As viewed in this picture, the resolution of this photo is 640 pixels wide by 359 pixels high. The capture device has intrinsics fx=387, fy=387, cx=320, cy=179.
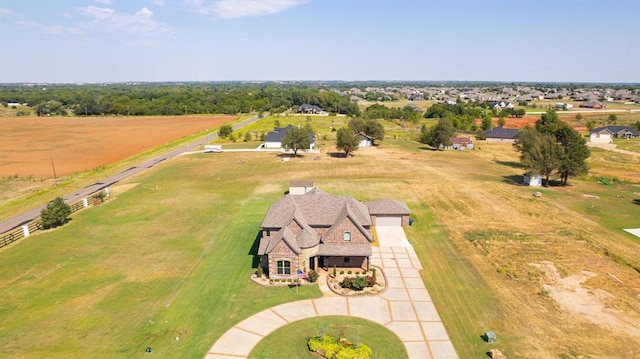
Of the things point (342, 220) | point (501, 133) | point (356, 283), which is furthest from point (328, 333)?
point (501, 133)

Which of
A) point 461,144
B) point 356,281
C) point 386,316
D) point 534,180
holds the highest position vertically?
point 356,281

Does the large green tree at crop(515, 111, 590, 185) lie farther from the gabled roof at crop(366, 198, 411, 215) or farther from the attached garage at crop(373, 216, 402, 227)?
the attached garage at crop(373, 216, 402, 227)

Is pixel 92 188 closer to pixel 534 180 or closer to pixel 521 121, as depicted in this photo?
pixel 534 180

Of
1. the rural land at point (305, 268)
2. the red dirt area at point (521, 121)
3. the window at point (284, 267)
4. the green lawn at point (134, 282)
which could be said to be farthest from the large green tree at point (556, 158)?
the red dirt area at point (521, 121)

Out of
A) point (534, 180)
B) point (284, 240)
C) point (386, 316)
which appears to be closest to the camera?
point (386, 316)

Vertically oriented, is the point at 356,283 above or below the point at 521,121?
below

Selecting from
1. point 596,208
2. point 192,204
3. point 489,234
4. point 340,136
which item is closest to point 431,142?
point 340,136

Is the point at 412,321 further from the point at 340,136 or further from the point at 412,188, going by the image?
the point at 340,136
